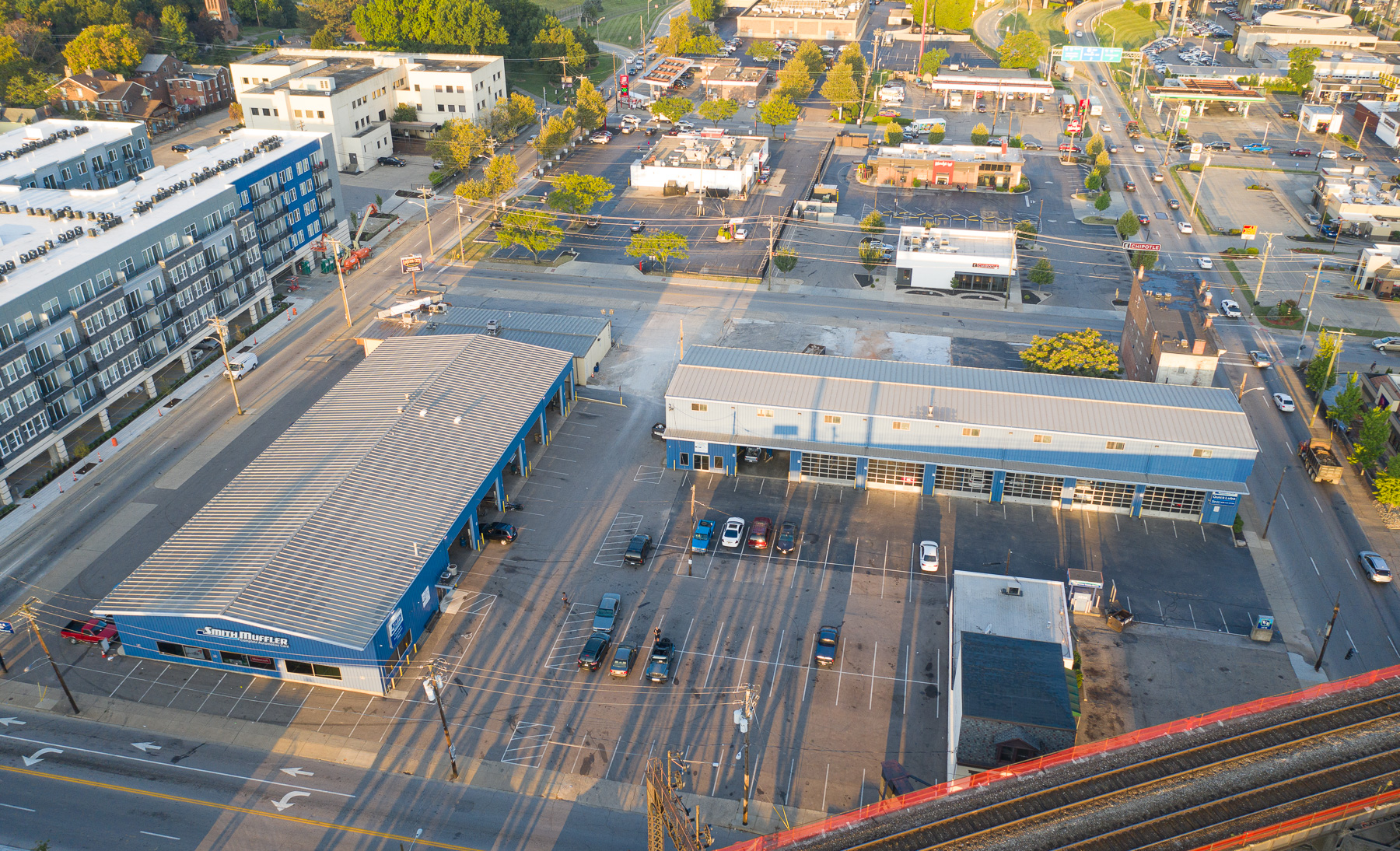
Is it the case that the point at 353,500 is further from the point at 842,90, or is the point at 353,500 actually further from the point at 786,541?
the point at 842,90

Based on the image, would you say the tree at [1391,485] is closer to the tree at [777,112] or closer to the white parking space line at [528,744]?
the white parking space line at [528,744]

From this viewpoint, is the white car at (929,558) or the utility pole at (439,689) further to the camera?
the white car at (929,558)

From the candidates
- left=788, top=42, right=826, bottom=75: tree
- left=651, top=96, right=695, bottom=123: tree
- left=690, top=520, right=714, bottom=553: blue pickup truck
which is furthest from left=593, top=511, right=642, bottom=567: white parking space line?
left=788, top=42, right=826, bottom=75: tree

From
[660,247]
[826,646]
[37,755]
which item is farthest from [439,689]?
[660,247]

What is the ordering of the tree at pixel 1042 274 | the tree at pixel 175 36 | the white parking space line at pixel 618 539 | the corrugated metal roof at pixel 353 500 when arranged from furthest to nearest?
1. the tree at pixel 175 36
2. the tree at pixel 1042 274
3. the white parking space line at pixel 618 539
4. the corrugated metal roof at pixel 353 500

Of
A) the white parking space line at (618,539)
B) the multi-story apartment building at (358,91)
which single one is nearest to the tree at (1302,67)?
the multi-story apartment building at (358,91)

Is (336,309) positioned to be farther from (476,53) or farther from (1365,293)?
(1365,293)
